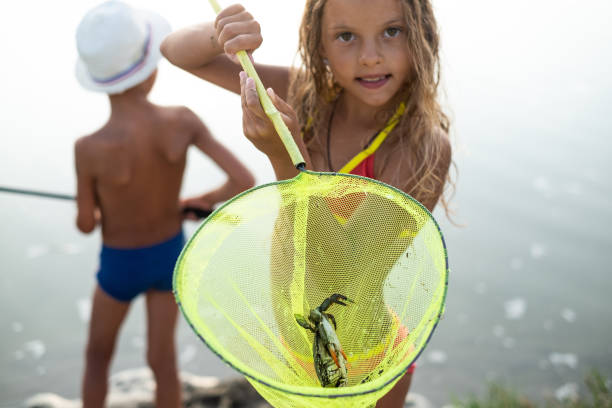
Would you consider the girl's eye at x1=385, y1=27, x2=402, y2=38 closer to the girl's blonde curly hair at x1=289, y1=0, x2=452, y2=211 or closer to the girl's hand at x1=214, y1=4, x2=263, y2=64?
the girl's blonde curly hair at x1=289, y1=0, x2=452, y2=211

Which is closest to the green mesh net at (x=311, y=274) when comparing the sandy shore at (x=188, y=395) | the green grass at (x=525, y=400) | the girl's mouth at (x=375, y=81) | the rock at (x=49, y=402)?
the girl's mouth at (x=375, y=81)

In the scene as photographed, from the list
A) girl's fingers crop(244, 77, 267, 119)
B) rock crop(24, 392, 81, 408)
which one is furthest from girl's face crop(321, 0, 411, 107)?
rock crop(24, 392, 81, 408)

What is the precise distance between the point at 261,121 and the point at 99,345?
1.47 m

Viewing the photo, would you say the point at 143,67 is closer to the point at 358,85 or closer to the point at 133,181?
the point at 133,181

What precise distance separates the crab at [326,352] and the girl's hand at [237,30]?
527mm

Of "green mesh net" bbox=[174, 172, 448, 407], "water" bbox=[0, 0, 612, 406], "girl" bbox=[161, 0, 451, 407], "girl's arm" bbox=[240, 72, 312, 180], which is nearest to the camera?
"green mesh net" bbox=[174, 172, 448, 407]

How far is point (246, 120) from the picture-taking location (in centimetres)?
113

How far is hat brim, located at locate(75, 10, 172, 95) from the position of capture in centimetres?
204

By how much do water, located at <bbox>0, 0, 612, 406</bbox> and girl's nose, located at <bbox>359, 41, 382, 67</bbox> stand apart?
0.67m

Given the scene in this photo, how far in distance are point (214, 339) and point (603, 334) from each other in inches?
134

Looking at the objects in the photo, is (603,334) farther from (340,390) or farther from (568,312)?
(340,390)

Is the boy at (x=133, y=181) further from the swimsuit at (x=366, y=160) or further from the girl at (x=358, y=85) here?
the swimsuit at (x=366, y=160)

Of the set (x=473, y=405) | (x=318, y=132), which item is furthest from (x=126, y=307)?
(x=473, y=405)

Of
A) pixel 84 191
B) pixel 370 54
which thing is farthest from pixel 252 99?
pixel 84 191
